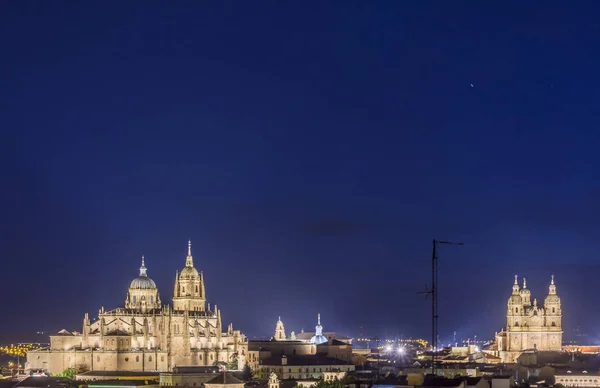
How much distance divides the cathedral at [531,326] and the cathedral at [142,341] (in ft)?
99.6

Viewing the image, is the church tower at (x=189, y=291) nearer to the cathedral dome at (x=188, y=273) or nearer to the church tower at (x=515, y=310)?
the cathedral dome at (x=188, y=273)

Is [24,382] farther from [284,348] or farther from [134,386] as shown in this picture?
[284,348]

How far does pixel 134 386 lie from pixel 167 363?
911 inches

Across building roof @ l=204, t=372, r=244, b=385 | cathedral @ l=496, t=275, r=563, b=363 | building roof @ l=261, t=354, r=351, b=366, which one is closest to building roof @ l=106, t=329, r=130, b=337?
building roof @ l=261, t=354, r=351, b=366

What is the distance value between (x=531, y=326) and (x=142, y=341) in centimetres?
4479

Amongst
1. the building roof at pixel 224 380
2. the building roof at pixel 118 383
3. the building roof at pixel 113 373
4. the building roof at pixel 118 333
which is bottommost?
the building roof at pixel 118 383

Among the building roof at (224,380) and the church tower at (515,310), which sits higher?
the church tower at (515,310)

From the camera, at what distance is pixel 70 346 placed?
132625 millimetres

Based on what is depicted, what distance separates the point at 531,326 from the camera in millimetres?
154375

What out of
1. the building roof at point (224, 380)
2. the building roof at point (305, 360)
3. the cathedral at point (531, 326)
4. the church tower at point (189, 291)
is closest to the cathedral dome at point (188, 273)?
the church tower at point (189, 291)

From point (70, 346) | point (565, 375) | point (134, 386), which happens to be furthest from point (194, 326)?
point (565, 375)

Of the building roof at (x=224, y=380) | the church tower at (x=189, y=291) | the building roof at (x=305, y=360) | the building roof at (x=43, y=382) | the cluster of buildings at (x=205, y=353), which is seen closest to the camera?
the building roof at (x=224, y=380)

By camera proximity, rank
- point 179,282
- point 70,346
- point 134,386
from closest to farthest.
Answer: point 134,386 → point 70,346 → point 179,282

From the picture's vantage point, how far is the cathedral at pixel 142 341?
5148 inches
